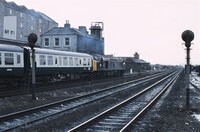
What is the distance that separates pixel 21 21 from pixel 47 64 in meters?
52.2

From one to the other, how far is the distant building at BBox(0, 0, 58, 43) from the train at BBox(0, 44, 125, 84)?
23166 millimetres

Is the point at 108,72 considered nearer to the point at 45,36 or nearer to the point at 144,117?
the point at 45,36

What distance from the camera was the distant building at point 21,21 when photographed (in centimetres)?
5857

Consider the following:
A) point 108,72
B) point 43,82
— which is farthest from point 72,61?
point 108,72

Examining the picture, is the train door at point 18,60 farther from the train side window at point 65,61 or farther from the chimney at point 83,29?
the chimney at point 83,29

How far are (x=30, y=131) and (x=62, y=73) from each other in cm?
2004

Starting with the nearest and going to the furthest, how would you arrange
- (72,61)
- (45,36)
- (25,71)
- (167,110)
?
(167,110), (25,71), (72,61), (45,36)

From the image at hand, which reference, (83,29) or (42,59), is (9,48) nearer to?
(42,59)

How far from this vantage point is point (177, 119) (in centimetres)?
1151

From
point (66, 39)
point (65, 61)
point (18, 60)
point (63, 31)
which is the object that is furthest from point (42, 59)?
point (63, 31)

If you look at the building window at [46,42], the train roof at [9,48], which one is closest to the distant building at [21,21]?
the building window at [46,42]

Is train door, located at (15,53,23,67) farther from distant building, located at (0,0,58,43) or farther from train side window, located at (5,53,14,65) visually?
distant building, located at (0,0,58,43)

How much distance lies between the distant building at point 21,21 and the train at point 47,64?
23.2m

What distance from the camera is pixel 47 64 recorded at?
25.8m
